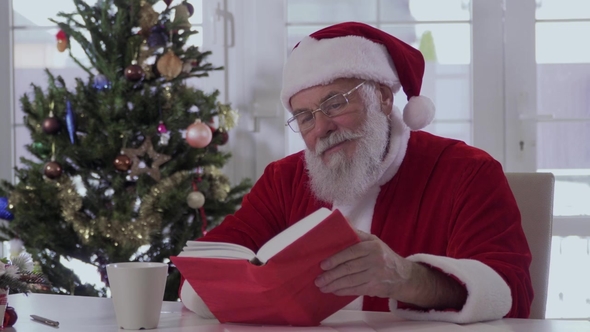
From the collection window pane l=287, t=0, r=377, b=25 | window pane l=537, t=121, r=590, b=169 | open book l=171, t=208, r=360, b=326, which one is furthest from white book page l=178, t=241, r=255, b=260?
window pane l=537, t=121, r=590, b=169

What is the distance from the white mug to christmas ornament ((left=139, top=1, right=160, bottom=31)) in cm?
190

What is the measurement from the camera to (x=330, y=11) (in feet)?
11.5

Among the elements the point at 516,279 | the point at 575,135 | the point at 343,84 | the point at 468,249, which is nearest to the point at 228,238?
the point at 343,84

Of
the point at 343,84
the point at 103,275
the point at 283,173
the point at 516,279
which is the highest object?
the point at 343,84

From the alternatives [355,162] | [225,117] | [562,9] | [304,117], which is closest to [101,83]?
[225,117]

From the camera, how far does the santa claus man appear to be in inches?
62.8

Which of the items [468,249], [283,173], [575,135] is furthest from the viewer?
[575,135]

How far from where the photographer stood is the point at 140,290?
3.95 ft

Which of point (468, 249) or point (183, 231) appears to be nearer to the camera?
point (468, 249)

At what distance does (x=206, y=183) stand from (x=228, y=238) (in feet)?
3.53

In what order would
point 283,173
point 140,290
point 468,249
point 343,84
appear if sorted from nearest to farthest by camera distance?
point 140,290, point 468,249, point 343,84, point 283,173

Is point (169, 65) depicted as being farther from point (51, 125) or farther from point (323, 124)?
point (323, 124)

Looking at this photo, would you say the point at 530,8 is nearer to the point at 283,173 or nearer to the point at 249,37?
the point at 249,37

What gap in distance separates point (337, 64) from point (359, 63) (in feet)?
0.18
